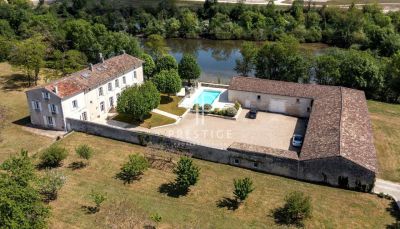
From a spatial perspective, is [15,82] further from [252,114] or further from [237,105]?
[252,114]

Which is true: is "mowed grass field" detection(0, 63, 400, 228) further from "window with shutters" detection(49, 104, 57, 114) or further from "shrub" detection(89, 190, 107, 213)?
"window with shutters" detection(49, 104, 57, 114)

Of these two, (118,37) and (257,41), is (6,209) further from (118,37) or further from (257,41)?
(257,41)

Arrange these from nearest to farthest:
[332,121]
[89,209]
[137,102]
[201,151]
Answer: [89,209] < [201,151] < [332,121] < [137,102]

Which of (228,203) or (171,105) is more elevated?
(171,105)

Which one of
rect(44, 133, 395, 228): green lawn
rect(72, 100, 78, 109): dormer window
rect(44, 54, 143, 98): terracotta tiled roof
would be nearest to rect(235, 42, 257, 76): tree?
rect(44, 54, 143, 98): terracotta tiled roof

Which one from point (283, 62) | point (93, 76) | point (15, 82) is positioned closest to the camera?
point (93, 76)

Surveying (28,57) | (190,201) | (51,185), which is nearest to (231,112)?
(190,201)

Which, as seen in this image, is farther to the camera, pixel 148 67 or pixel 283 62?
pixel 148 67

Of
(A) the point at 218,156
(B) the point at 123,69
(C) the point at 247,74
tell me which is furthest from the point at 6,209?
(C) the point at 247,74
